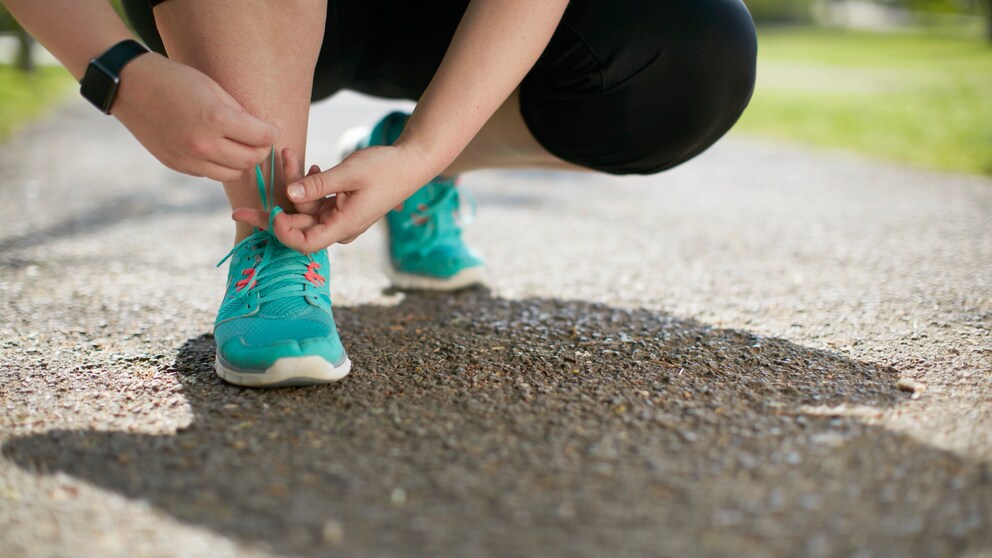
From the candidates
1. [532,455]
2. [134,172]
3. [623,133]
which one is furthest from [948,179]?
[134,172]

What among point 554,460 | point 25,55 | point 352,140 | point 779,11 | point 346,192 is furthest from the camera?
point 779,11

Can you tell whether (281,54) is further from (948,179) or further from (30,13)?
(948,179)

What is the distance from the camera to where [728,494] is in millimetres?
751

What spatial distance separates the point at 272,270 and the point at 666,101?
610 mm

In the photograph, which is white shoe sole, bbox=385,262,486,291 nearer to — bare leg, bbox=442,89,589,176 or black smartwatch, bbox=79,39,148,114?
bare leg, bbox=442,89,589,176

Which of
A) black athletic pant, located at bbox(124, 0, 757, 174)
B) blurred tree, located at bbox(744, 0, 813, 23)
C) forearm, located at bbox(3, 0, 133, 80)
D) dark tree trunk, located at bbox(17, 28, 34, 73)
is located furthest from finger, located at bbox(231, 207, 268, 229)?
blurred tree, located at bbox(744, 0, 813, 23)

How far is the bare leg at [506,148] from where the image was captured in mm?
1358

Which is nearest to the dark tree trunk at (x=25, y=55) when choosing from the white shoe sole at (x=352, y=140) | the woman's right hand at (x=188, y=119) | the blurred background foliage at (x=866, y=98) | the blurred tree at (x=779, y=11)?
the blurred background foliage at (x=866, y=98)

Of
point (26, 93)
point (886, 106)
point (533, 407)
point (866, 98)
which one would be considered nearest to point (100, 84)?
point (533, 407)

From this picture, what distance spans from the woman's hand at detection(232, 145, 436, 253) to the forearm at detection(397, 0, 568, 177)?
0.03 metres

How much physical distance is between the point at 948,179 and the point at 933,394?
1984 mm

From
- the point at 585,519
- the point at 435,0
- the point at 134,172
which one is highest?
the point at 435,0

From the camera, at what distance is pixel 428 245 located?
4.93ft

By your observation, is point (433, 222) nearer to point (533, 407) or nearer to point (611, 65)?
point (611, 65)
